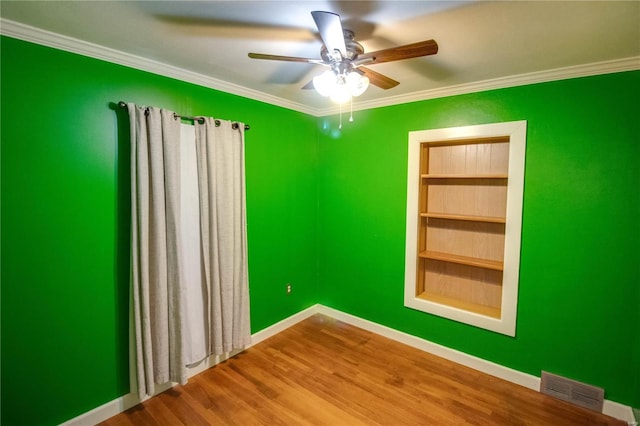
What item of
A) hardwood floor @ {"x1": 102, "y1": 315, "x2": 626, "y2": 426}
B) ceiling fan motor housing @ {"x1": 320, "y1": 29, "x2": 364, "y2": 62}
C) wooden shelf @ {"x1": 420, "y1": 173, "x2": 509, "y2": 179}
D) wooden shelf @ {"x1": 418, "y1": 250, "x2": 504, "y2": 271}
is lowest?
hardwood floor @ {"x1": 102, "y1": 315, "x2": 626, "y2": 426}

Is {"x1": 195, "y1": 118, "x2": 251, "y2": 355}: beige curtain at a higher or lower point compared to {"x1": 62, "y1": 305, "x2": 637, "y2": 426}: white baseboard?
higher

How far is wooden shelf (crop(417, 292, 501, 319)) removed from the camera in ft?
8.83

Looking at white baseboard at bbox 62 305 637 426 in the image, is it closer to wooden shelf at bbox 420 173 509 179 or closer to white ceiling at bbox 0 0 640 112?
wooden shelf at bbox 420 173 509 179

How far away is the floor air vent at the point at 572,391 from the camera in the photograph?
2.17 meters

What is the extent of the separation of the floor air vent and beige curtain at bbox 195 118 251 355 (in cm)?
246

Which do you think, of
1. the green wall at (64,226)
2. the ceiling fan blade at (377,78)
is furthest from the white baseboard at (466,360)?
the ceiling fan blade at (377,78)

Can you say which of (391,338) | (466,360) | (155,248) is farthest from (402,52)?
(391,338)

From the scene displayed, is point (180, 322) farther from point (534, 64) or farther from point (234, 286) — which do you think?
point (534, 64)

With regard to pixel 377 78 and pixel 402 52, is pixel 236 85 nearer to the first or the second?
pixel 377 78

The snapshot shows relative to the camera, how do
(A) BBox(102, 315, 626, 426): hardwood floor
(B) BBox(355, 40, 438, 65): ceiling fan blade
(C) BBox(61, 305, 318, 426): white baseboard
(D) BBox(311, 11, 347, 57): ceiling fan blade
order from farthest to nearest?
1. (A) BBox(102, 315, 626, 426): hardwood floor
2. (C) BBox(61, 305, 318, 426): white baseboard
3. (B) BBox(355, 40, 438, 65): ceiling fan blade
4. (D) BBox(311, 11, 347, 57): ceiling fan blade

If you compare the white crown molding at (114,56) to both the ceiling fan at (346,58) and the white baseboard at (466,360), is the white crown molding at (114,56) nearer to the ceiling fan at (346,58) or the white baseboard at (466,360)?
the ceiling fan at (346,58)

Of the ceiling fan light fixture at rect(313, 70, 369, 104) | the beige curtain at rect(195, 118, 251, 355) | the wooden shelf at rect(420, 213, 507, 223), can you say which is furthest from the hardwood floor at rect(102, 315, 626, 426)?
the ceiling fan light fixture at rect(313, 70, 369, 104)

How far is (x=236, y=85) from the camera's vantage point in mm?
2682

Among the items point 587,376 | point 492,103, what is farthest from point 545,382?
point 492,103
